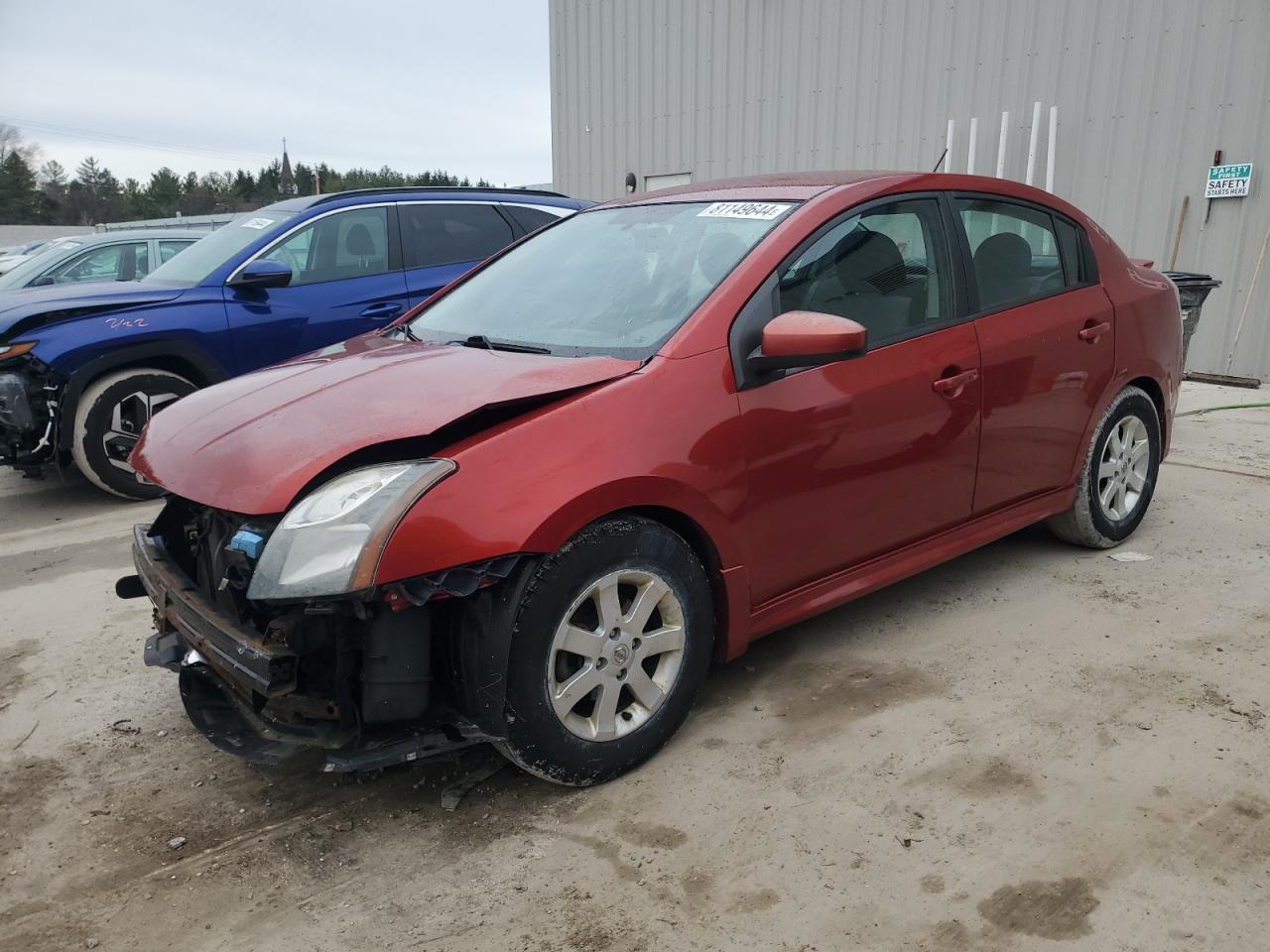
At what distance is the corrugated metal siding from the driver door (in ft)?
23.2

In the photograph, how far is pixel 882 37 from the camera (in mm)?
10641

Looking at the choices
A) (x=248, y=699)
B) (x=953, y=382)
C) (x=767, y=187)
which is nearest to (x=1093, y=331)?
(x=953, y=382)

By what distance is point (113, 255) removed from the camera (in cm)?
1042

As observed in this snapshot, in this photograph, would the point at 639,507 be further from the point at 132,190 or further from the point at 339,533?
the point at 132,190

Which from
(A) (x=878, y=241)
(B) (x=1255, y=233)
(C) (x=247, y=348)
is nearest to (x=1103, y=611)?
(A) (x=878, y=241)

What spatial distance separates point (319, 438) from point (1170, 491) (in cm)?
490

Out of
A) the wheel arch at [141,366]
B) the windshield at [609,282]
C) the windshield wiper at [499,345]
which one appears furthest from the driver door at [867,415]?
the wheel arch at [141,366]

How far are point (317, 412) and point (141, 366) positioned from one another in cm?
396

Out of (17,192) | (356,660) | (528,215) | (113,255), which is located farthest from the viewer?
(17,192)

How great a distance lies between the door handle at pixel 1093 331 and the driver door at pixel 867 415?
2.45 ft

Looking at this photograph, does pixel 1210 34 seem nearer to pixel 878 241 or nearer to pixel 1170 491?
pixel 1170 491

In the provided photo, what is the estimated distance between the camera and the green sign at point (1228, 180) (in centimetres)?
861

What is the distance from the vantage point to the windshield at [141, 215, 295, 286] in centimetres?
619

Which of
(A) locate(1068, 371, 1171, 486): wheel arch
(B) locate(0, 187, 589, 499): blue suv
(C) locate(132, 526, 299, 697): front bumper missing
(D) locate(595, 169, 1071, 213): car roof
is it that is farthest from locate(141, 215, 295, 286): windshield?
(A) locate(1068, 371, 1171, 486): wheel arch
